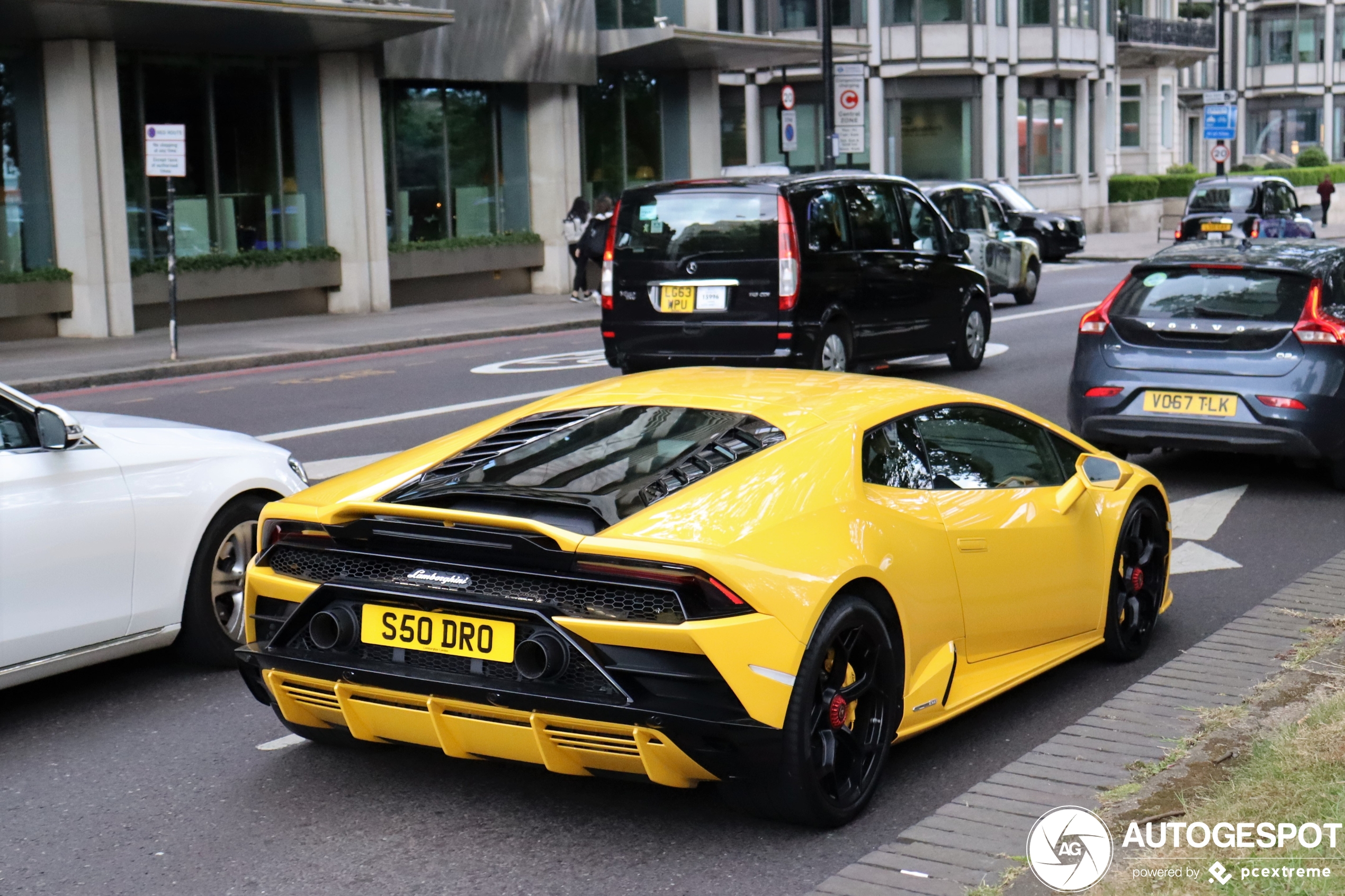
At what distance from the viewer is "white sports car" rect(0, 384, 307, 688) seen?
5.57 m

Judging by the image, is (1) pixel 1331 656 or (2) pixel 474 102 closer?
(1) pixel 1331 656

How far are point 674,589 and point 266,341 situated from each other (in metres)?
17.8

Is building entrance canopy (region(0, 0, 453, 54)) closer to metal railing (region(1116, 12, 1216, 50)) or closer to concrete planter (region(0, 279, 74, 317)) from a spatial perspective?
concrete planter (region(0, 279, 74, 317))

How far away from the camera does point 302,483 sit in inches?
265

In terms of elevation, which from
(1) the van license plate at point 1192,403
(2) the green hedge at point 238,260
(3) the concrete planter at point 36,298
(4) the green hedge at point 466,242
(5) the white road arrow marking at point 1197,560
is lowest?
(5) the white road arrow marking at point 1197,560

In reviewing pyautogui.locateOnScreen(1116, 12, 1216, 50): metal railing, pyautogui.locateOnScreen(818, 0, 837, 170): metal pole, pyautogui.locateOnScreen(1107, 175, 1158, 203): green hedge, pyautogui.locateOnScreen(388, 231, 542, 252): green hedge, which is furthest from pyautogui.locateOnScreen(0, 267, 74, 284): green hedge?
pyautogui.locateOnScreen(1116, 12, 1216, 50): metal railing

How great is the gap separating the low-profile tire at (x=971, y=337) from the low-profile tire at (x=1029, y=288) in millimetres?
8512

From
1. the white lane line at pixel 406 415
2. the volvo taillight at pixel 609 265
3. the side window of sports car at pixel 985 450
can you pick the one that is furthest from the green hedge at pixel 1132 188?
the side window of sports car at pixel 985 450

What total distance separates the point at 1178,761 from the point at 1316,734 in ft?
1.41

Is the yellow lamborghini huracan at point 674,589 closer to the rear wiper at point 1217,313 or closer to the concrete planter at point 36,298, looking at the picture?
the rear wiper at point 1217,313

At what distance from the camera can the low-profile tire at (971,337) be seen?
16.0 meters

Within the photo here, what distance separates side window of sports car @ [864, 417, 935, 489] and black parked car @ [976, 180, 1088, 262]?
30.8 m

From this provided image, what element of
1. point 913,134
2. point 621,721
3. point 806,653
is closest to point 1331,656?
point 806,653

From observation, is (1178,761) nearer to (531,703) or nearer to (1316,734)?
(1316,734)
